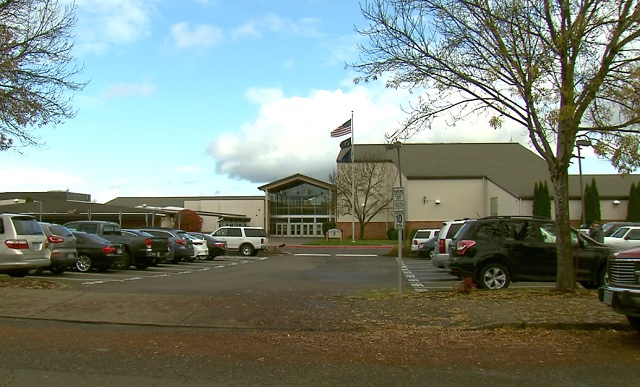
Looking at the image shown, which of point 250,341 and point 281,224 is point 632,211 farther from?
point 250,341

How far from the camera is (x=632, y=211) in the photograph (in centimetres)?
5044

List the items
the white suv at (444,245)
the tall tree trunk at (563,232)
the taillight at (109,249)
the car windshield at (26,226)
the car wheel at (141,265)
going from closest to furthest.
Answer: the tall tree trunk at (563,232) < the car windshield at (26,226) < the white suv at (444,245) < the taillight at (109,249) < the car wheel at (141,265)

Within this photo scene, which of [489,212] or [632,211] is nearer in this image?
[632,211]

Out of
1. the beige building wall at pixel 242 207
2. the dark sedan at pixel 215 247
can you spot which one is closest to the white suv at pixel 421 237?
the dark sedan at pixel 215 247

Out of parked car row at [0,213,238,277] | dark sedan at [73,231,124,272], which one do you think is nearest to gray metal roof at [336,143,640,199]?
parked car row at [0,213,238,277]

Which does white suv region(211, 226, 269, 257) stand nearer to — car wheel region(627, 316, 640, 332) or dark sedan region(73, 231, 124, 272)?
dark sedan region(73, 231, 124, 272)

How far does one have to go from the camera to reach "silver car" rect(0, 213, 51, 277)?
1389 cm

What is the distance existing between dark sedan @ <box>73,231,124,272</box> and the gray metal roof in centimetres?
3563

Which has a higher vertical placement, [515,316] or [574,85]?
[574,85]

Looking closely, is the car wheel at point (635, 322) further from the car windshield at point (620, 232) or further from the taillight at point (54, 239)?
the car windshield at point (620, 232)

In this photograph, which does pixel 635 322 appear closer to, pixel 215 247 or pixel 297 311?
pixel 297 311

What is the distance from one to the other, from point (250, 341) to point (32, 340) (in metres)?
2.93

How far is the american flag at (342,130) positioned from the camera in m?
47.6

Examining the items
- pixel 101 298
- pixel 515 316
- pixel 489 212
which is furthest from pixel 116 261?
pixel 489 212
